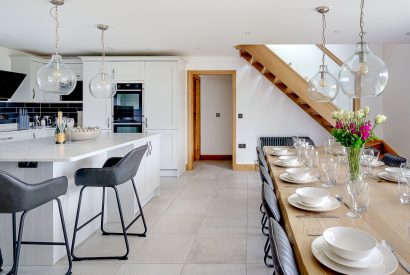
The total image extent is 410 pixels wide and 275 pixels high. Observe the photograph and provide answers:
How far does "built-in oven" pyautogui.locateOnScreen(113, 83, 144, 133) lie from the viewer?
5887 mm

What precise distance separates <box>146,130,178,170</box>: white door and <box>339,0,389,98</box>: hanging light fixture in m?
3.81

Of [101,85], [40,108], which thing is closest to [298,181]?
[101,85]

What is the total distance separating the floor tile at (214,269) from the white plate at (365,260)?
4.78ft

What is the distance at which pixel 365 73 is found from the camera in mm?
2418

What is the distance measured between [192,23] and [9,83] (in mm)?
3554

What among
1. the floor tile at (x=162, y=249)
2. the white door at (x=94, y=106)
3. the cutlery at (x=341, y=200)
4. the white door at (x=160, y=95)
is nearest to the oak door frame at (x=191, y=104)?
the white door at (x=160, y=95)

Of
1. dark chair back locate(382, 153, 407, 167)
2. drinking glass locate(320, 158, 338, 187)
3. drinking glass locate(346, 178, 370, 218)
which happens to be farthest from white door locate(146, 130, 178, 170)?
drinking glass locate(346, 178, 370, 218)

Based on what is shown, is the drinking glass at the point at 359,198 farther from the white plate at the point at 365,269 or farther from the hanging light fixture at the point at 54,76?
the hanging light fixture at the point at 54,76

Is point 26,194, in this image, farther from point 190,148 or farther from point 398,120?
point 398,120

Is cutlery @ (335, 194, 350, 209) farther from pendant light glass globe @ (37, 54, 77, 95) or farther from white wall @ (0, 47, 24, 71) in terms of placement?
white wall @ (0, 47, 24, 71)

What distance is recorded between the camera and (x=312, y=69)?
578 centimetres

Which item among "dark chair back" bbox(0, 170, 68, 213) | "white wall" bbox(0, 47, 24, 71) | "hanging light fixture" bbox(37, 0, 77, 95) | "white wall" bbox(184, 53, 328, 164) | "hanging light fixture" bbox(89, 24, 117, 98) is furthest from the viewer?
"white wall" bbox(184, 53, 328, 164)

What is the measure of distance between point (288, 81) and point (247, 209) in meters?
2.68

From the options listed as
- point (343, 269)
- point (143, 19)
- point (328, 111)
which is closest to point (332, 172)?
point (343, 269)
